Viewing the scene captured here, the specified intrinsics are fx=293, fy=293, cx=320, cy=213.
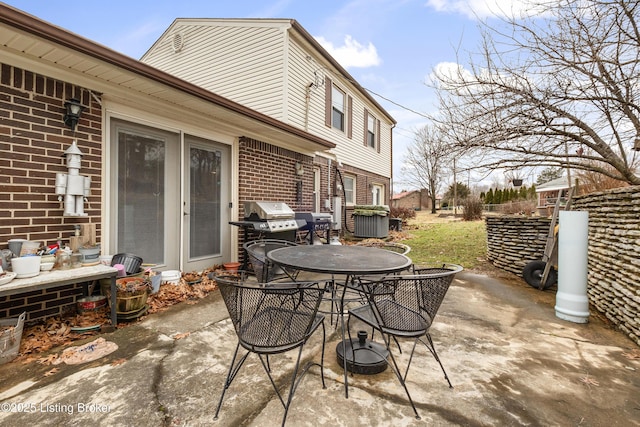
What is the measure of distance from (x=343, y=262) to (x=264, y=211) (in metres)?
2.65

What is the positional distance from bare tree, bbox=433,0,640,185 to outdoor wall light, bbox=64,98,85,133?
5144mm

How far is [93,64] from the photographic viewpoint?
2.89 m

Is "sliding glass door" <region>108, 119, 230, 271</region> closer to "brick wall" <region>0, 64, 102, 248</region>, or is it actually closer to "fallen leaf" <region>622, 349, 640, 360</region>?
"brick wall" <region>0, 64, 102, 248</region>

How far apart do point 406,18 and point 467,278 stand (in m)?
5.92

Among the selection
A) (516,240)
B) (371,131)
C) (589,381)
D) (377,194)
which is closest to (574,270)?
(589,381)

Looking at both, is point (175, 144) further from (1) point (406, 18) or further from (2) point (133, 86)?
(1) point (406, 18)

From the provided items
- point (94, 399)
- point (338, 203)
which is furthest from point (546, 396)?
point (338, 203)

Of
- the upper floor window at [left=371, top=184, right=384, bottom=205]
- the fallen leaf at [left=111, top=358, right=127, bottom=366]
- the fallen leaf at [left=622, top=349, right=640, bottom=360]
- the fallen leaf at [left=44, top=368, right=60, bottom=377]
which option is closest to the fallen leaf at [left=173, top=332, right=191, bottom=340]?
the fallen leaf at [left=111, top=358, right=127, bottom=366]

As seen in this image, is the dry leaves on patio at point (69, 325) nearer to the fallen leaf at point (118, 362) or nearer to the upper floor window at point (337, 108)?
the fallen leaf at point (118, 362)

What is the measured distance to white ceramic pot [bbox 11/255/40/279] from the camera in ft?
7.77

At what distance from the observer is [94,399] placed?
1.82 meters

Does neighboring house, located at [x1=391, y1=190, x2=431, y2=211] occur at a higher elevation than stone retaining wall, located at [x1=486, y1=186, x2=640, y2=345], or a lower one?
higher

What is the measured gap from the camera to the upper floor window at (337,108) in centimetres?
913

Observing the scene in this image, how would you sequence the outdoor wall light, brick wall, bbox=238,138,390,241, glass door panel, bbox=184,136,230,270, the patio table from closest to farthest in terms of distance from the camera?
1. the patio table
2. the outdoor wall light
3. glass door panel, bbox=184,136,230,270
4. brick wall, bbox=238,138,390,241
